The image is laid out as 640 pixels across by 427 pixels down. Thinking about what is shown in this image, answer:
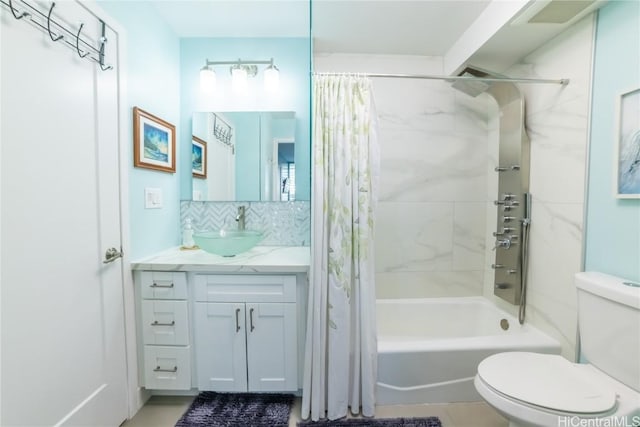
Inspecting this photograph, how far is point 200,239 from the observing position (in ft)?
5.51

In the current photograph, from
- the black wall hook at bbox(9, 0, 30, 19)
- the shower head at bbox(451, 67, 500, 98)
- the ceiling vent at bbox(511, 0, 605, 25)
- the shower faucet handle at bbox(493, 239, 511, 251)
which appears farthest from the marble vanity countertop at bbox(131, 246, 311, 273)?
the ceiling vent at bbox(511, 0, 605, 25)

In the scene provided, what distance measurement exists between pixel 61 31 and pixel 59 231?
81 centimetres

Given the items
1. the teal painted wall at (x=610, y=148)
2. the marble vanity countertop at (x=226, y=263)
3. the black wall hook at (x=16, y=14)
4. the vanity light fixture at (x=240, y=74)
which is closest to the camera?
the black wall hook at (x=16, y=14)

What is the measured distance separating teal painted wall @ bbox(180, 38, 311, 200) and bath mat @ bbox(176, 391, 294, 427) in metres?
1.38

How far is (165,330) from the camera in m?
1.57

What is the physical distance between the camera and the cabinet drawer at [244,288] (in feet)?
5.15

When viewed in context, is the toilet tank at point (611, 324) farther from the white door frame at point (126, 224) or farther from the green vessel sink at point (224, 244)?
the white door frame at point (126, 224)

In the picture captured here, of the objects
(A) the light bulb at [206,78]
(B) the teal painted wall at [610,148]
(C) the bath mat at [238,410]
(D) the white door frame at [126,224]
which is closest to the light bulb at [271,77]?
(A) the light bulb at [206,78]

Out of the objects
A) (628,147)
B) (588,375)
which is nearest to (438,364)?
(588,375)

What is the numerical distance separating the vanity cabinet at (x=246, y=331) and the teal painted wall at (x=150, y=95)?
1.62 feet

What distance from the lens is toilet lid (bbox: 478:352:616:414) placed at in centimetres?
104

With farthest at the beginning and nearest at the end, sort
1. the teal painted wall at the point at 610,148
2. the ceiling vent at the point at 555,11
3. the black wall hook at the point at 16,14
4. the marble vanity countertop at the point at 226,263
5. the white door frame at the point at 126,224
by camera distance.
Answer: the marble vanity countertop at the point at 226,263 < the white door frame at the point at 126,224 < the ceiling vent at the point at 555,11 < the teal painted wall at the point at 610,148 < the black wall hook at the point at 16,14

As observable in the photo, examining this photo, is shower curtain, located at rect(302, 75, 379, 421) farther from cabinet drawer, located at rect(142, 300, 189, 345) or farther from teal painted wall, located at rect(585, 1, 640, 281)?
teal painted wall, located at rect(585, 1, 640, 281)

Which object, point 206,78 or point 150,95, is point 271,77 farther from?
point 150,95
